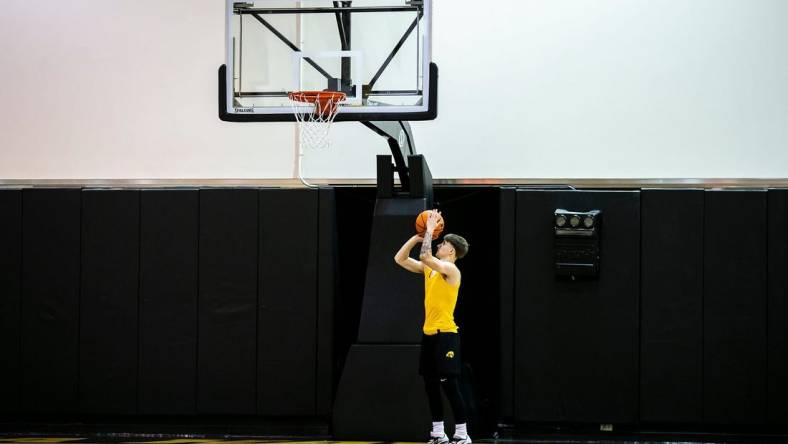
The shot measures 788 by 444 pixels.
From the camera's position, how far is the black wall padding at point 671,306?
7.22 metres

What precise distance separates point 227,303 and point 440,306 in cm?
247

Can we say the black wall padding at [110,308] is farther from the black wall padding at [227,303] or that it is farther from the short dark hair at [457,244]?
the short dark hair at [457,244]

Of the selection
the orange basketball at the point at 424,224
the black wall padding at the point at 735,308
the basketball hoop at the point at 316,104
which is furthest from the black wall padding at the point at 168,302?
the black wall padding at the point at 735,308

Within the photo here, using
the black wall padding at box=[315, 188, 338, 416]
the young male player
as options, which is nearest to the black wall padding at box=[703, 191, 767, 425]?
the young male player

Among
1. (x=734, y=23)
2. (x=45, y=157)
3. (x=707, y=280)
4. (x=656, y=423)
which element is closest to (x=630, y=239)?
(x=707, y=280)

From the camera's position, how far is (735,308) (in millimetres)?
7215

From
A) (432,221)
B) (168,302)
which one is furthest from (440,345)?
(168,302)

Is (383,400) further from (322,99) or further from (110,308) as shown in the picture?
(110,308)

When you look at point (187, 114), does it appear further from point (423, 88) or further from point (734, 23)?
point (734, 23)

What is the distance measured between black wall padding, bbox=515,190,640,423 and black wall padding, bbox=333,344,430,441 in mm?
968

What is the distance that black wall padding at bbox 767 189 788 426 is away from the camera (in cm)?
714

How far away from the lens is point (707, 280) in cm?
724

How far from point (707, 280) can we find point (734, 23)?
2.27 meters

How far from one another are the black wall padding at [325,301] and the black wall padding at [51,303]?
6.78 feet
